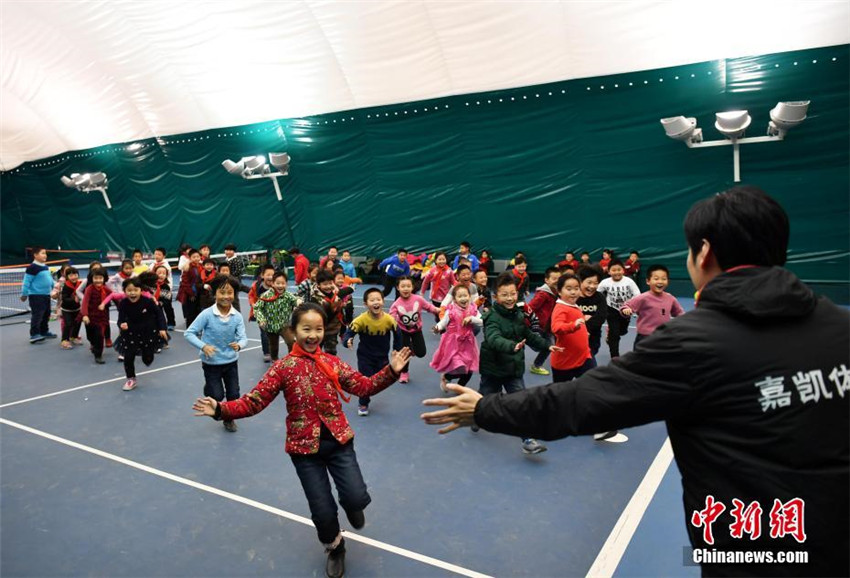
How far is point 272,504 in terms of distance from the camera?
16.8ft

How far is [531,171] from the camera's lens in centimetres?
1728

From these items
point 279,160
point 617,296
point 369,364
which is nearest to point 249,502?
point 369,364

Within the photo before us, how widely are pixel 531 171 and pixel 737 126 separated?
19.2ft

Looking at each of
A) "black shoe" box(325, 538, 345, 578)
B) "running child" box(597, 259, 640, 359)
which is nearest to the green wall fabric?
"running child" box(597, 259, 640, 359)

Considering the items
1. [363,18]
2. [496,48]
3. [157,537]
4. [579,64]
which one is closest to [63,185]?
Result: [363,18]

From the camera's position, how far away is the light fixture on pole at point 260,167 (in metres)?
20.4

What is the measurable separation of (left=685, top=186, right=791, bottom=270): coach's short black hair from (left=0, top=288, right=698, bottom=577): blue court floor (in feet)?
9.80

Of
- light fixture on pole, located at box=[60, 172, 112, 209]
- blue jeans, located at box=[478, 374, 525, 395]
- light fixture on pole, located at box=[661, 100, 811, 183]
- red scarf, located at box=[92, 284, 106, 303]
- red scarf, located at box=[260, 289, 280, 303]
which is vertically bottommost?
blue jeans, located at box=[478, 374, 525, 395]

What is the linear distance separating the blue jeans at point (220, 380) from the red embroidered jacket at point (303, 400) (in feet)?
10.2

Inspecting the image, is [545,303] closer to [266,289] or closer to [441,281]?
[441,281]

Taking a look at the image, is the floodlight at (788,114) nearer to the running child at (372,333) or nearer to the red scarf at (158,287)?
the running child at (372,333)

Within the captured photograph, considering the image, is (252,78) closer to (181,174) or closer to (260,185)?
(260,185)

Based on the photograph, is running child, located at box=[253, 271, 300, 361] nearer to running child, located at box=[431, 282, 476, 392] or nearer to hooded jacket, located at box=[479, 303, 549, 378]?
running child, located at box=[431, 282, 476, 392]

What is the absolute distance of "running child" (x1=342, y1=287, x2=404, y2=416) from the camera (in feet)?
24.2
